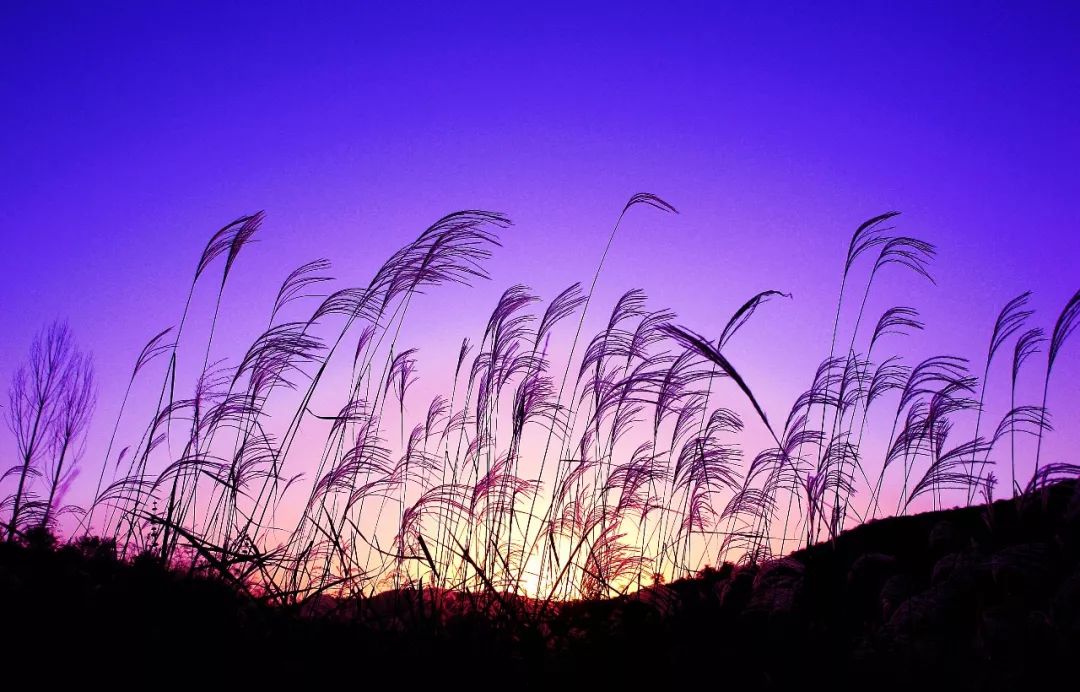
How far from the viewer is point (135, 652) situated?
1728 mm

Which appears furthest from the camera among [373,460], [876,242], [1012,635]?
[876,242]

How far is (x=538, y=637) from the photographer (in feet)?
7.55

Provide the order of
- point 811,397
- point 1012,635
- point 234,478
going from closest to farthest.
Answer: point 1012,635 < point 234,478 < point 811,397

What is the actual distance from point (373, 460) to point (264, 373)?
25.6 inches

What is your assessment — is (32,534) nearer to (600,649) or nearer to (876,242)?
(600,649)

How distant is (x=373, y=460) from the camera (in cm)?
369

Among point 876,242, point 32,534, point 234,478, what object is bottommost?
point 32,534

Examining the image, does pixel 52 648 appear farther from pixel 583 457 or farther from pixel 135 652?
pixel 583 457

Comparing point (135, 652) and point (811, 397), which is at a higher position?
point (811, 397)

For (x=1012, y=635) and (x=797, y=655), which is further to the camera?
(x=1012, y=635)

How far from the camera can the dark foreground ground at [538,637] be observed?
177 cm

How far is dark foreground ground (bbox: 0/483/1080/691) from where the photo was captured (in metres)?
1.77

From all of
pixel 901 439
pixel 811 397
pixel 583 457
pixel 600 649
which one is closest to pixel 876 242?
pixel 811 397

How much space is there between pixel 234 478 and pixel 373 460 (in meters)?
0.63
